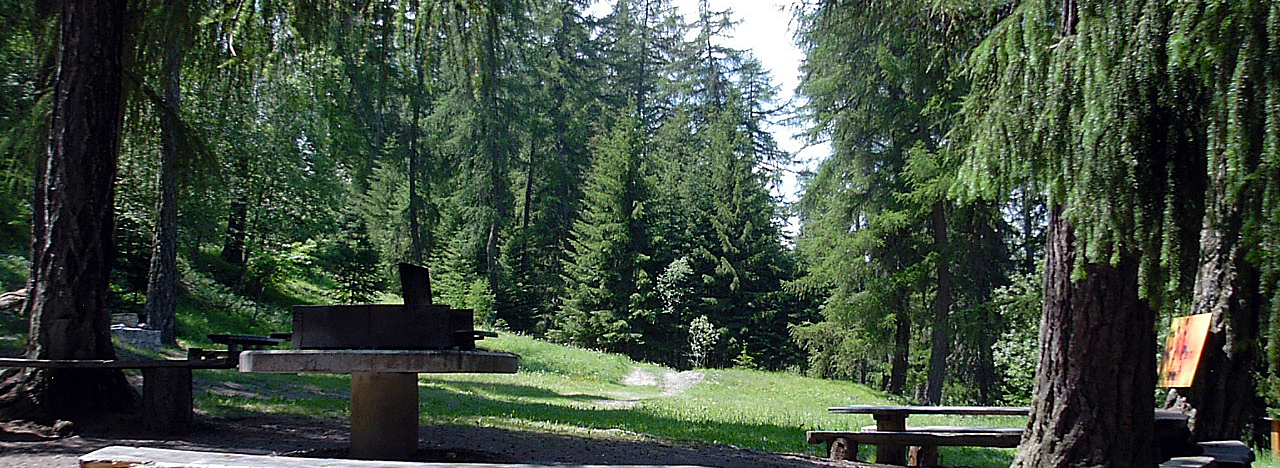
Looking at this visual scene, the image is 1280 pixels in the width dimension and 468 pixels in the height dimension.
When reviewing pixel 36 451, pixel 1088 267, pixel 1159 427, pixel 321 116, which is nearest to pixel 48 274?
pixel 36 451

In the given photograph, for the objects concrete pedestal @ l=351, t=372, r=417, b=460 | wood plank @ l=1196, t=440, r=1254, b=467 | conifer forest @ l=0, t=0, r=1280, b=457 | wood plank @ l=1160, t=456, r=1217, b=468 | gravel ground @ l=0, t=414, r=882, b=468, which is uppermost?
conifer forest @ l=0, t=0, r=1280, b=457

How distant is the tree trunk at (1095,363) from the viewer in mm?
5590

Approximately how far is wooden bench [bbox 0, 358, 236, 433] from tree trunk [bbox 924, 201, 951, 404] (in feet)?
59.3

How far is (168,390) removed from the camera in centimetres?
691

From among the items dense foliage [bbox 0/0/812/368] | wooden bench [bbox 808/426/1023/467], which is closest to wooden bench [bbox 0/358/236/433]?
wooden bench [bbox 808/426/1023/467]

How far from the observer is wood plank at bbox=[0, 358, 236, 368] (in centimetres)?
626

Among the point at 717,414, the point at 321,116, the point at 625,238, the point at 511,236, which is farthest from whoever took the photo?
the point at 511,236

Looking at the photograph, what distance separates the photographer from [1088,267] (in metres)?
5.46

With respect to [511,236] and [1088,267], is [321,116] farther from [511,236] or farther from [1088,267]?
[1088,267]

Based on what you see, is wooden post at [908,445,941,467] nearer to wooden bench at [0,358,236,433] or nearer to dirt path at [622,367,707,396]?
wooden bench at [0,358,236,433]

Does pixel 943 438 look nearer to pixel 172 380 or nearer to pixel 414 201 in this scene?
pixel 172 380

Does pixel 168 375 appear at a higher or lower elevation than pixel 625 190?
lower

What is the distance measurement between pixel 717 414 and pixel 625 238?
25.6 m

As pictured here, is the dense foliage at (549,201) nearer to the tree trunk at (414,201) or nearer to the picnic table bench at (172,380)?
the tree trunk at (414,201)
